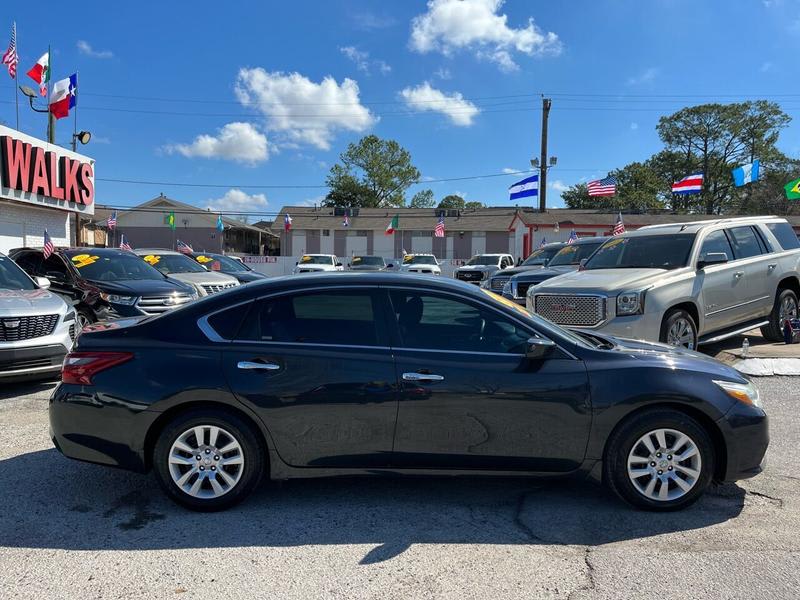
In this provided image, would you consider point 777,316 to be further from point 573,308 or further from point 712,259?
point 573,308

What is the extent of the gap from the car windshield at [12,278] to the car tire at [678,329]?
828 cm

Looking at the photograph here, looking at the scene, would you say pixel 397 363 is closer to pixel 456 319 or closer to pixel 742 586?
pixel 456 319

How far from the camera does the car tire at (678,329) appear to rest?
7.09 m

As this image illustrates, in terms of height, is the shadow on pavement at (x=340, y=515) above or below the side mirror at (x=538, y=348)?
below

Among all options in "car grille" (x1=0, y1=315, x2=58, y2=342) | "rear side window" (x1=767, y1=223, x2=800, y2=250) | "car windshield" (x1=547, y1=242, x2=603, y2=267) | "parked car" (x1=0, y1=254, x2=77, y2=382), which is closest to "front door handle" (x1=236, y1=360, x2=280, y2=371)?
"parked car" (x1=0, y1=254, x2=77, y2=382)

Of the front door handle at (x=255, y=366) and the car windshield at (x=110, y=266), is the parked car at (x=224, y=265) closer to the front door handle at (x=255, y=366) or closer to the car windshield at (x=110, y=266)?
the car windshield at (x=110, y=266)

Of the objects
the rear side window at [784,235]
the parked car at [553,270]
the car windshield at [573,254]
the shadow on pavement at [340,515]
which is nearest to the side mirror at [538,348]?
the shadow on pavement at [340,515]

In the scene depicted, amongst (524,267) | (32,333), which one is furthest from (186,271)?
(524,267)

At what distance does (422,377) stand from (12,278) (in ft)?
22.3

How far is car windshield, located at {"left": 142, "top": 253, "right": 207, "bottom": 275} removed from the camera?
13.7 meters

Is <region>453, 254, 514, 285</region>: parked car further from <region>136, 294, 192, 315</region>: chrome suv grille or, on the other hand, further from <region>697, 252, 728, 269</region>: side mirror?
<region>697, 252, 728, 269</region>: side mirror

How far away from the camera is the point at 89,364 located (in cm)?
370

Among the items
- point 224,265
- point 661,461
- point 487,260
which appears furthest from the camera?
point 487,260

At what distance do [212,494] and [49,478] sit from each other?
1532 millimetres
